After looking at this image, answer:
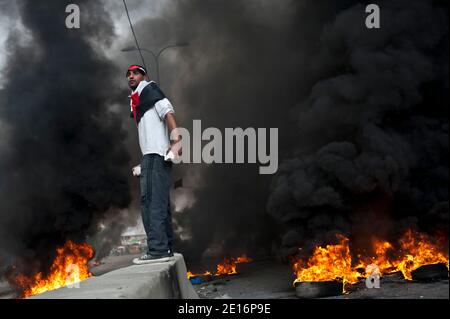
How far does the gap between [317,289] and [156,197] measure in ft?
51.2

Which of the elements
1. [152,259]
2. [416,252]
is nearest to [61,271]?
[416,252]

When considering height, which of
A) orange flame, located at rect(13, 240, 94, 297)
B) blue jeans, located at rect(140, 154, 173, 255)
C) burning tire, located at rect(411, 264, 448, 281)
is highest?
blue jeans, located at rect(140, 154, 173, 255)

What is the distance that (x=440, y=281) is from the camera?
16.6 m

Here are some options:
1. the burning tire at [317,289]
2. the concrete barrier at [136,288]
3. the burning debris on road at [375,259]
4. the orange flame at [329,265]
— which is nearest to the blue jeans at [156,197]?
the concrete barrier at [136,288]

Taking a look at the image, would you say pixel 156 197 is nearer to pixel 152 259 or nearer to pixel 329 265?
pixel 152 259

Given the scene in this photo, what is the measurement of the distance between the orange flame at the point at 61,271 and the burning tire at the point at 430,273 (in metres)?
21.0

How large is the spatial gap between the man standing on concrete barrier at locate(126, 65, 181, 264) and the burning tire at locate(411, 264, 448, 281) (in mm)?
16083

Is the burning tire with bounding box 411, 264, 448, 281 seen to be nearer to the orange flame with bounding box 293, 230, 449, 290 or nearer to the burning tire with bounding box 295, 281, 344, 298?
the orange flame with bounding box 293, 230, 449, 290

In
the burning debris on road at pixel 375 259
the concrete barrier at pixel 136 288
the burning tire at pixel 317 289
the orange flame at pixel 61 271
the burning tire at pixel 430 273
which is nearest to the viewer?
the concrete barrier at pixel 136 288

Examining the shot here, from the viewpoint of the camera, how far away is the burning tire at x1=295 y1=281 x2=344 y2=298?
1731 centimetres

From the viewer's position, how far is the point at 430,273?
17.2 metres

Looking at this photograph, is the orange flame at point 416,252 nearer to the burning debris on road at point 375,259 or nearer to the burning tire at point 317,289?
the burning debris on road at point 375,259

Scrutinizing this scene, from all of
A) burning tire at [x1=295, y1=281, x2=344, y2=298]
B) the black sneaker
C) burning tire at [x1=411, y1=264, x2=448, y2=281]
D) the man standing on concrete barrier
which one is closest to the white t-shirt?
the man standing on concrete barrier

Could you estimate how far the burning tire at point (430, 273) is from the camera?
1703cm
